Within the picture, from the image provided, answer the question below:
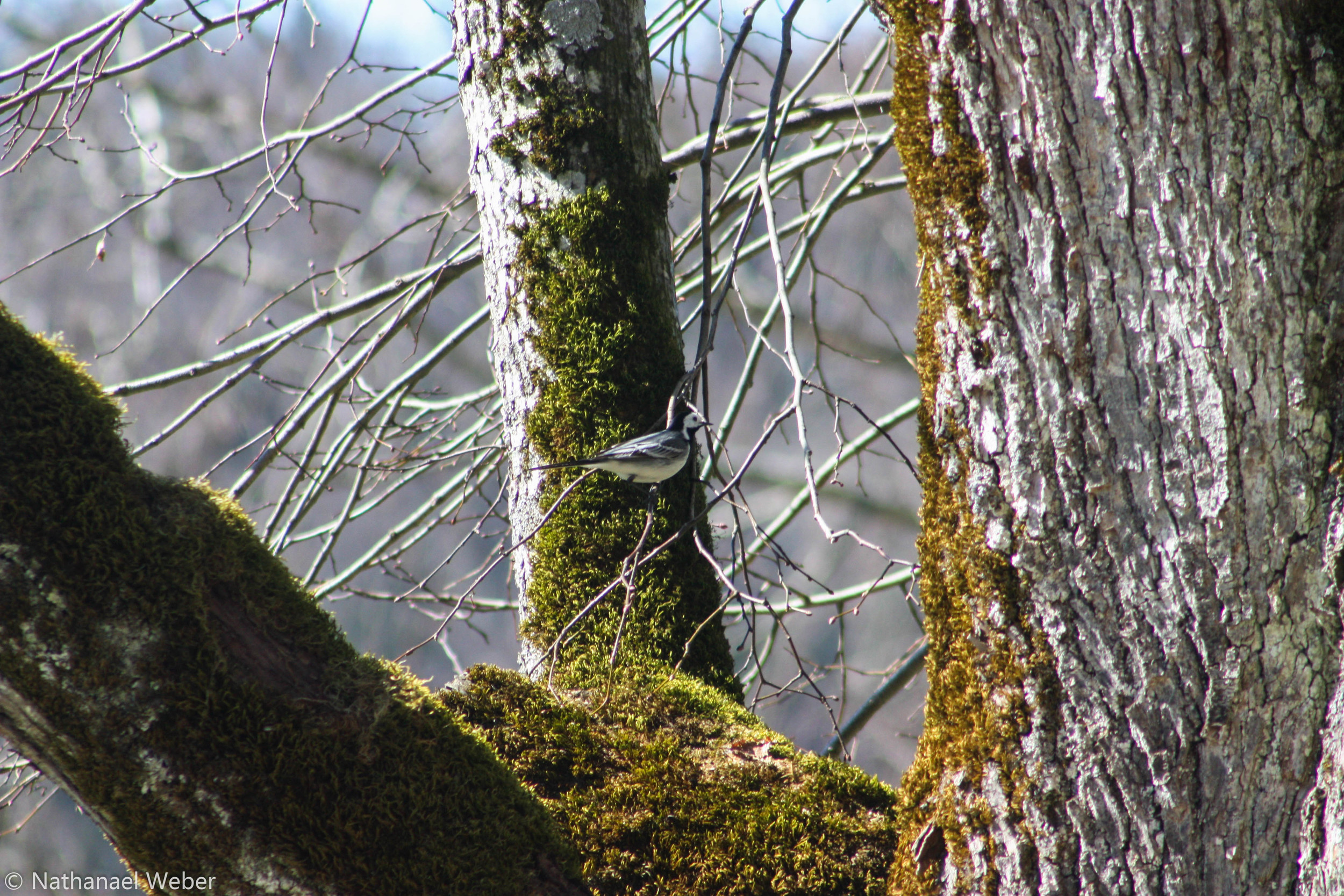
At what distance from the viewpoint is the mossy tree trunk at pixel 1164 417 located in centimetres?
112

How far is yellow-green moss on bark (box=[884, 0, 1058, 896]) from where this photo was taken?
122cm

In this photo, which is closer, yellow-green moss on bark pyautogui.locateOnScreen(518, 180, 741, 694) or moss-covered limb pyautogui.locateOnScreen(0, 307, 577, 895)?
moss-covered limb pyautogui.locateOnScreen(0, 307, 577, 895)

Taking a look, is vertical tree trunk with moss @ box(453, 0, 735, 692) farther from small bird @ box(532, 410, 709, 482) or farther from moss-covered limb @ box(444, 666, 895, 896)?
moss-covered limb @ box(444, 666, 895, 896)

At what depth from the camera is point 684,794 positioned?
5.44 ft

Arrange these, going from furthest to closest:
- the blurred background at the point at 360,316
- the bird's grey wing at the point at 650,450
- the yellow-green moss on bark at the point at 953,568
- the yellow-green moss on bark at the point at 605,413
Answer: the blurred background at the point at 360,316
the yellow-green moss on bark at the point at 605,413
the bird's grey wing at the point at 650,450
the yellow-green moss on bark at the point at 953,568

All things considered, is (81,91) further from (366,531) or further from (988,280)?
(366,531)

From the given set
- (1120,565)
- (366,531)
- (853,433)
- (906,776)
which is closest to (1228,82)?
(1120,565)

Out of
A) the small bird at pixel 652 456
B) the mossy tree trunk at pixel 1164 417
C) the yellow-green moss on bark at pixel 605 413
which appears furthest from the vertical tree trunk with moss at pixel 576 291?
the mossy tree trunk at pixel 1164 417

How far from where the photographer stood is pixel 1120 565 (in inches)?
46.0

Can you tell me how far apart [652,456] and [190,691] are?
114 centimetres

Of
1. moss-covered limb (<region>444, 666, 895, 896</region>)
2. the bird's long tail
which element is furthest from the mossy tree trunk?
the bird's long tail

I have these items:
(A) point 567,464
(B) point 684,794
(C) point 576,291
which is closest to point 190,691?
(B) point 684,794

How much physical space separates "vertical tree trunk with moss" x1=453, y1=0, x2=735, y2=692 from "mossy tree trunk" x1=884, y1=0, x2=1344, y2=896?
1198mm

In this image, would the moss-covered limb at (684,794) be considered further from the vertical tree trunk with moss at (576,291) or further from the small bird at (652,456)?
the small bird at (652,456)
